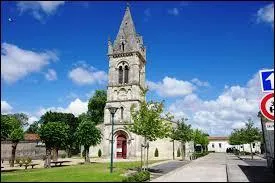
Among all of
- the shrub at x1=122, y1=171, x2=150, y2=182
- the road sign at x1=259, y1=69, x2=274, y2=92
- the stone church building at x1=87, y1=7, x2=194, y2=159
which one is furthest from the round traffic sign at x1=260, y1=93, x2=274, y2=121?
the stone church building at x1=87, y1=7, x2=194, y2=159

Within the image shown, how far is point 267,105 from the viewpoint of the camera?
27.5ft

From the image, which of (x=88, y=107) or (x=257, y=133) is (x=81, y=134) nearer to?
(x=257, y=133)

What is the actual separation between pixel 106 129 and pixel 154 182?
34245 mm

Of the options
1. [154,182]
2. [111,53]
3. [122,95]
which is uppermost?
[111,53]

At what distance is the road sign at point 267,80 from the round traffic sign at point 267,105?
214mm

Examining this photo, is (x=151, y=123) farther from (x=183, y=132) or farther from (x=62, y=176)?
(x=183, y=132)

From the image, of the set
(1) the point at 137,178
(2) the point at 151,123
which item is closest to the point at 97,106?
(2) the point at 151,123

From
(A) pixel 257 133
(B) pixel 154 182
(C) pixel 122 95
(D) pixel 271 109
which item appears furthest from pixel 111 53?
(D) pixel 271 109

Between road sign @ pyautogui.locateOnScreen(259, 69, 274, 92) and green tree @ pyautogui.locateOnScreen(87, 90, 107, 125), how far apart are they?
71.8 meters

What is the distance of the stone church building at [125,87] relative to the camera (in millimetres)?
49656

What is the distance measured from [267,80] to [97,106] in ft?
241

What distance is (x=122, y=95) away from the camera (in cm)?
5103

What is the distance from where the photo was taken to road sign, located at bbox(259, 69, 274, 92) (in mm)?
8281

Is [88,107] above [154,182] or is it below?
above
